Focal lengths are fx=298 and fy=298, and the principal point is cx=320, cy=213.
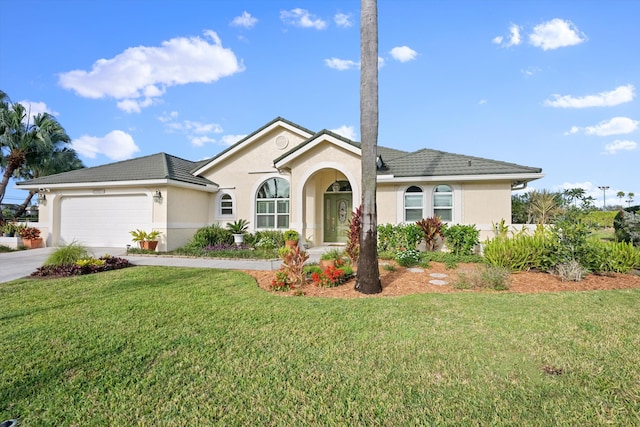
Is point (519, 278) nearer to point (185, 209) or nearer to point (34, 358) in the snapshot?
point (34, 358)

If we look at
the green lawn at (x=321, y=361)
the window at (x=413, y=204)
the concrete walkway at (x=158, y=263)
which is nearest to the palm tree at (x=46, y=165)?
the concrete walkway at (x=158, y=263)

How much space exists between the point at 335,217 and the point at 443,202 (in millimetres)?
5589

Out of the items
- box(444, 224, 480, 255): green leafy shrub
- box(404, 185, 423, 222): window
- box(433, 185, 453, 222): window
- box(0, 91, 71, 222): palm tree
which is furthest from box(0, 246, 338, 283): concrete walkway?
box(0, 91, 71, 222): palm tree

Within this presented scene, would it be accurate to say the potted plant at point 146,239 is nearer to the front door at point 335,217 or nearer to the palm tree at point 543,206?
the front door at point 335,217

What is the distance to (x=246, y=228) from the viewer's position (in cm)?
1579

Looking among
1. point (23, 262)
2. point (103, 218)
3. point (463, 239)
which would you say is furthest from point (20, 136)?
point (463, 239)

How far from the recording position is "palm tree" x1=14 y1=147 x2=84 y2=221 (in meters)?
21.8

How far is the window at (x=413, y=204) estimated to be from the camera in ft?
44.0

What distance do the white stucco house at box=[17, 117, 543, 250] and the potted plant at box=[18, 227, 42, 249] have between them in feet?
1.48

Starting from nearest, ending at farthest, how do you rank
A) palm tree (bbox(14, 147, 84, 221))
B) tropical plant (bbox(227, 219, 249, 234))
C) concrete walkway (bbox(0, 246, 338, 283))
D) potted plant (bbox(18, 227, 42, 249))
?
1. concrete walkway (bbox(0, 246, 338, 283))
2. potted plant (bbox(18, 227, 42, 249))
3. tropical plant (bbox(227, 219, 249, 234))
4. palm tree (bbox(14, 147, 84, 221))

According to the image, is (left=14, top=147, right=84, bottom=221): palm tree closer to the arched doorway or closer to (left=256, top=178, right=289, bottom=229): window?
(left=256, top=178, right=289, bottom=229): window

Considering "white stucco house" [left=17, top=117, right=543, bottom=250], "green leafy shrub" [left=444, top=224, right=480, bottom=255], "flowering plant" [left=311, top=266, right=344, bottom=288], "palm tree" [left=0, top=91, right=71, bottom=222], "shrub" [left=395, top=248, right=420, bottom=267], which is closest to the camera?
"flowering plant" [left=311, top=266, right=344, bottom=288]

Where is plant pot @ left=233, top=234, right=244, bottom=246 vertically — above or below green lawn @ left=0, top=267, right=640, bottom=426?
above

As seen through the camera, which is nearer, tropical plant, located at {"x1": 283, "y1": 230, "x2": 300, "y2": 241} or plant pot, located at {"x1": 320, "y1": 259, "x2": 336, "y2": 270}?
plant pot, located at {"x1": 320, "y1": 259, "x2": 336, "y2": 270}
